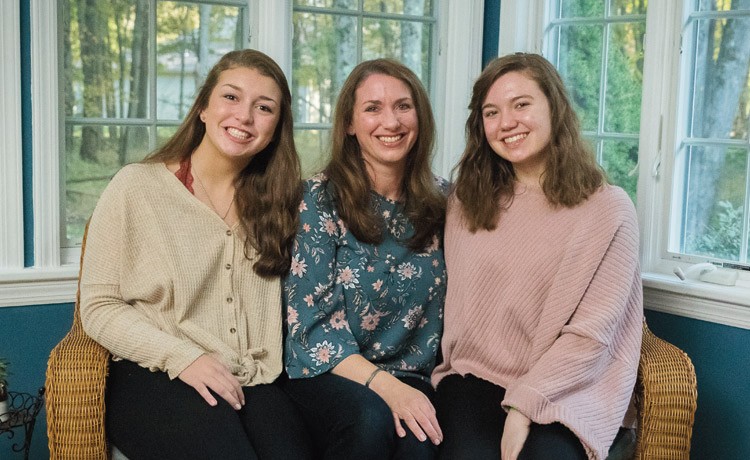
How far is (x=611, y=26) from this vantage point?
2.87 meters

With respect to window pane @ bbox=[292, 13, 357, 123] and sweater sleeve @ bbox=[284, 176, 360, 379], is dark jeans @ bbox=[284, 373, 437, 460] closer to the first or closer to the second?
sweater sleeve @ bbox=[284, 176, 360, 379]

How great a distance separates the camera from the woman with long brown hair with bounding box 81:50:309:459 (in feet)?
6.75

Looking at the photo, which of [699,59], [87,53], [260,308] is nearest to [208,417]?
[260,308]

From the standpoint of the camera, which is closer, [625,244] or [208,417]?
[208,417]

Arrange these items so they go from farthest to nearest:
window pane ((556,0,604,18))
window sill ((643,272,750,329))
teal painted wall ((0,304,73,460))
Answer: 1. window pane ((556,0,604,18))
2. teal painted wall ((0,304,73,460))
3. window sill ((643,272,750,329))

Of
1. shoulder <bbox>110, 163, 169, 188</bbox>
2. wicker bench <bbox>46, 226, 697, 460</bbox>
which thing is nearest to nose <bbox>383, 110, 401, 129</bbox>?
shoulder <bbox>110, 163, 169, 188</bbox>

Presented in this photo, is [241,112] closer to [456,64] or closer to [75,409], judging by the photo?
[75,409]

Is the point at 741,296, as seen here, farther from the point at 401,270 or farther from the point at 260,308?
the point at 260,308

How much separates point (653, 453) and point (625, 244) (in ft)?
1.65

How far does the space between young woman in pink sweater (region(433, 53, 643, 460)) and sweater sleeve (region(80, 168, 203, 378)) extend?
681 mm

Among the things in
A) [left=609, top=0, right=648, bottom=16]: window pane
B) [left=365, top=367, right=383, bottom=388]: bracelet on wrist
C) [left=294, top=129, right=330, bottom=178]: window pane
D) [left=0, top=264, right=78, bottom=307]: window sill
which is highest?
[left=609, top=0, right=648, bottom=16]: window pane

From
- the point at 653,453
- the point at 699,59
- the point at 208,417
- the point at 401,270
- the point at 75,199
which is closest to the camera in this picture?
the point at 208,417

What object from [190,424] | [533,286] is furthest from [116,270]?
[533,286]

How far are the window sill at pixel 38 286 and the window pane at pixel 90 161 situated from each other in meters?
0.16
